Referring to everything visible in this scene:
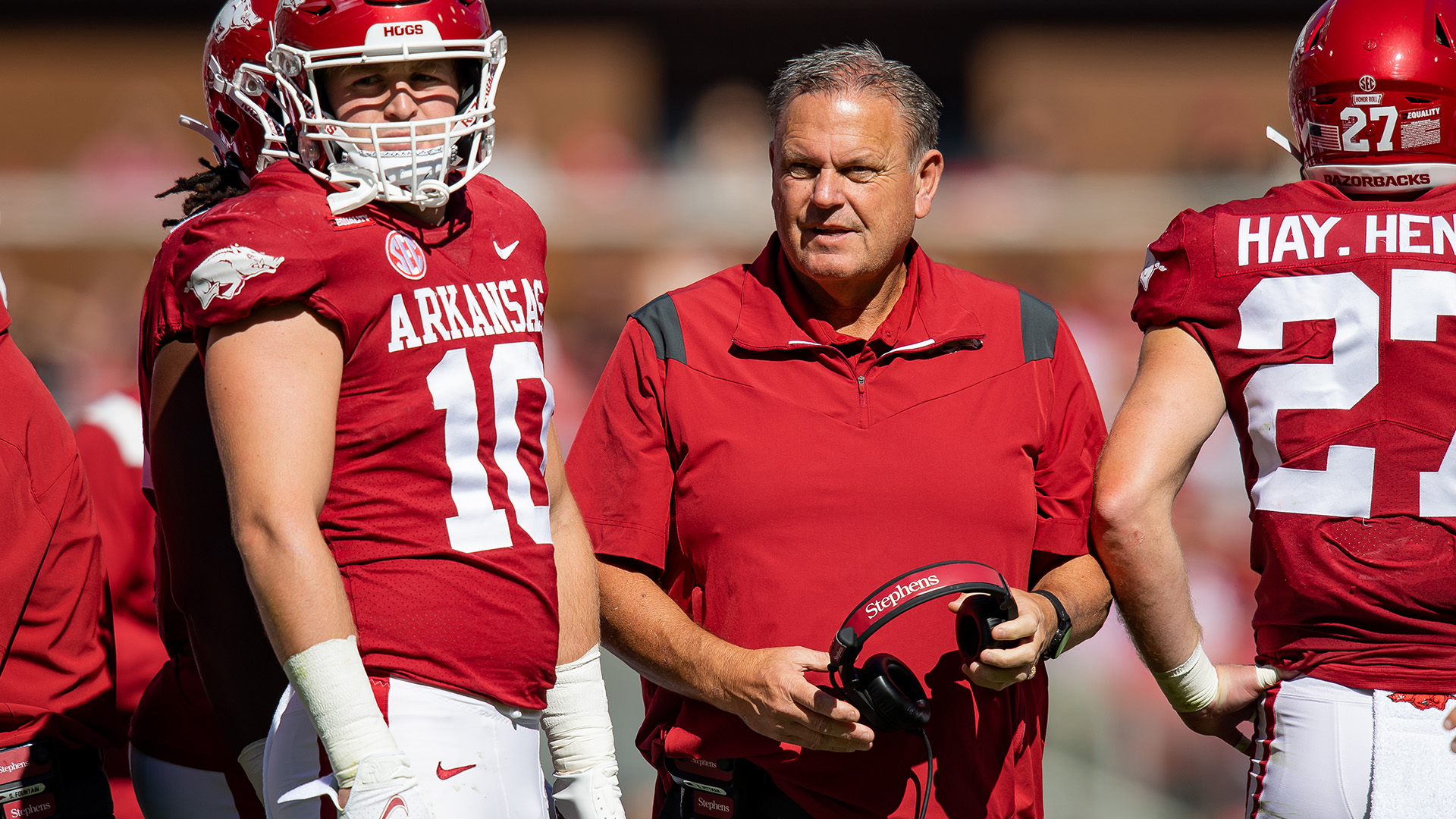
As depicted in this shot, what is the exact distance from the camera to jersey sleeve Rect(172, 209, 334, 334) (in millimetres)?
2264

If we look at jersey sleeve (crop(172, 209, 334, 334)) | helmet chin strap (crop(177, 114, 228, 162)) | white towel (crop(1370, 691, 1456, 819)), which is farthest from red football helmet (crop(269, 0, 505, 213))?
white towel (crop(1370, 691, 1456, 819))

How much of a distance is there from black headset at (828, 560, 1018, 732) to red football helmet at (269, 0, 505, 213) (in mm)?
1038

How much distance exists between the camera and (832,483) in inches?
114

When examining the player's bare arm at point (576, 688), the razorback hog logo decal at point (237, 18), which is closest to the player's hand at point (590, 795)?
the player's bare arm at point (576, 688)

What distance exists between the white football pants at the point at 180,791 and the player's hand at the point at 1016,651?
57.1 inches

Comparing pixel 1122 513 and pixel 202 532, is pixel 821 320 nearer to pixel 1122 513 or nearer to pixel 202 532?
pixel 1122 513

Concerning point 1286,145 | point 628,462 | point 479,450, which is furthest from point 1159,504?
point 479,450

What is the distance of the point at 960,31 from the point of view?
15.9 metres

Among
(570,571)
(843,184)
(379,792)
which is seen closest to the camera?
(379,792)

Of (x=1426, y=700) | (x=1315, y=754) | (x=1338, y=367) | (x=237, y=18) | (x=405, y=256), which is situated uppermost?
(x=237, y=18)

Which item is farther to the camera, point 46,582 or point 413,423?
point 46,582

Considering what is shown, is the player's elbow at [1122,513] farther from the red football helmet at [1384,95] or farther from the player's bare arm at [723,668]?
the red football helmet at [1384,95]

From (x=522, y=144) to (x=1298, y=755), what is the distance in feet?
36.9

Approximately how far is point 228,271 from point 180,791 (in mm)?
1179
